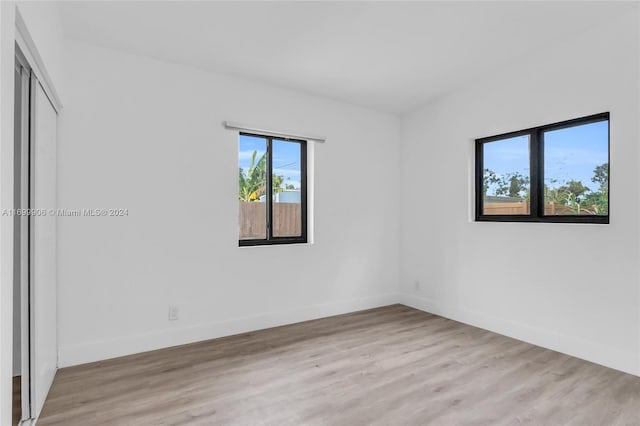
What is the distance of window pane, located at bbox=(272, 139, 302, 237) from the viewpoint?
397cm

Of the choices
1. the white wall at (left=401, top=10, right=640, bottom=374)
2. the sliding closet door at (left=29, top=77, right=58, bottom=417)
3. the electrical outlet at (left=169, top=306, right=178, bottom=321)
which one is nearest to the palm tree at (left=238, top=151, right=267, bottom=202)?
the electrical outlet at (left=169, top=306, right=178, bottom=321)

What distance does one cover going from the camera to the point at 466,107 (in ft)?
12.8

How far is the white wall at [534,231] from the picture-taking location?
2.69 metres

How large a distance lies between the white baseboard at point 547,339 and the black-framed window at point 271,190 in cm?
185

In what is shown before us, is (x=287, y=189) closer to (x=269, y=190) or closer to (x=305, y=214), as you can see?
(x=269, y=190)

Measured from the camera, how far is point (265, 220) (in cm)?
390

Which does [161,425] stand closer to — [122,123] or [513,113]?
[122,123]

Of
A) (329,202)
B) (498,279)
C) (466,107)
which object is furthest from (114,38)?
(498,279)

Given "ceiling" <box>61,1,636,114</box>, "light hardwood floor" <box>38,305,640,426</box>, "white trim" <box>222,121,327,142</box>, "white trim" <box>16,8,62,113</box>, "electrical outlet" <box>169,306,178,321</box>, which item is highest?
"ceiling" <box>61,1,636,114</box>

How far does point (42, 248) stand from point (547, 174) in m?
4.00

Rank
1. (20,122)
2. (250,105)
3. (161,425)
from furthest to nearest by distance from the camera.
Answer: (250,105) → (161,425) → (20,122)

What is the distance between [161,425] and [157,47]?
9.04 ft

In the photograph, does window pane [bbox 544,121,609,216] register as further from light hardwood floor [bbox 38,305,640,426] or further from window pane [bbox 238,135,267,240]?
window pane [bbox 238,135,267,240]

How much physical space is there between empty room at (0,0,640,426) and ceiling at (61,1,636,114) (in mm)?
23
